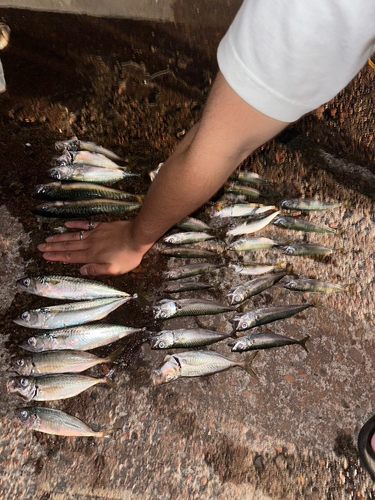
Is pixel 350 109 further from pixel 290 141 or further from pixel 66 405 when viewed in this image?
pixel 66 405

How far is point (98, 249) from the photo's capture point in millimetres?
2393

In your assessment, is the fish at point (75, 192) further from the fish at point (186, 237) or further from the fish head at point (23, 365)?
the fish head at point (23, 365)

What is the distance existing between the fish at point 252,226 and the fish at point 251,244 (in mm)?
69

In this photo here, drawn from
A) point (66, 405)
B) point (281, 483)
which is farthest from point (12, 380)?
point (281, 483)

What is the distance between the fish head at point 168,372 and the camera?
7.28 ft

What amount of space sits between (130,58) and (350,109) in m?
2.04

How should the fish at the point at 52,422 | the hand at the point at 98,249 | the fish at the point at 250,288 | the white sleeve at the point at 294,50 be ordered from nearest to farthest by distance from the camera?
1. the white sleeve at the point at 294,50
2. the fish at the point at 52,422
3. the hand at the point at 98,249
4. the fish at the point at 250,288

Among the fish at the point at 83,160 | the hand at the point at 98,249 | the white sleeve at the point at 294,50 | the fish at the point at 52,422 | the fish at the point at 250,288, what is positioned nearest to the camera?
the white sleeve at the point at 294,50

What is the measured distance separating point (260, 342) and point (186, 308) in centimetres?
55

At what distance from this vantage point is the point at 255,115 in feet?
3.68

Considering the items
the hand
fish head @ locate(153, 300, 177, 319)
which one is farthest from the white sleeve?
fish head @ locate(153, 300, 177, 319)

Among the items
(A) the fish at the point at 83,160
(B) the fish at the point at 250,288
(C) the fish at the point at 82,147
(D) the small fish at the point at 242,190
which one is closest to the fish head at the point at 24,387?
(B) the fish at the point at 250,288

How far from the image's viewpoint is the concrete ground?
213cm

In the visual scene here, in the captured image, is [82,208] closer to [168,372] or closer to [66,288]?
[66,288]
